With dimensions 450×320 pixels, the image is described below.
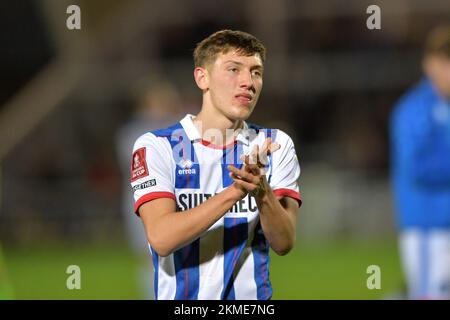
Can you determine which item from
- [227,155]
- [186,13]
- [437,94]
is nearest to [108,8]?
[186,13]

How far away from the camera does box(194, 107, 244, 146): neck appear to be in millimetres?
3922

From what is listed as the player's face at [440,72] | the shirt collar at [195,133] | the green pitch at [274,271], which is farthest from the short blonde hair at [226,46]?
the green pitch at [274,271]

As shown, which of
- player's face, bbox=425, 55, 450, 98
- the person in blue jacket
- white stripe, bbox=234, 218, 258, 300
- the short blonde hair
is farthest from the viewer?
the person in blue jacket

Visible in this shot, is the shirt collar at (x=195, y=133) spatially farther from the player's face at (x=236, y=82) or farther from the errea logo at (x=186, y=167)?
the player's face at (x=236, y=82)

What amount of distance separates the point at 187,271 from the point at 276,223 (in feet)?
1.62

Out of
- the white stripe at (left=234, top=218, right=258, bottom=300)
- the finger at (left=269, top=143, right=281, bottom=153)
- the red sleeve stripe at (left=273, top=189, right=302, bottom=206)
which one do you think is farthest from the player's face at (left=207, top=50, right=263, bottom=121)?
the white stripe at (left=234, top=218, right=258, bottom=300)

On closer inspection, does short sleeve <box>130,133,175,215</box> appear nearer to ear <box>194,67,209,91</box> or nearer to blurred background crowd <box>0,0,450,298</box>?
ear <box>194,67,209,91</box>

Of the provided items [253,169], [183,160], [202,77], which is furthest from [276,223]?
[202,77]

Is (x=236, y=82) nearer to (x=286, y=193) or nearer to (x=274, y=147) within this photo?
(x=274, y=147)

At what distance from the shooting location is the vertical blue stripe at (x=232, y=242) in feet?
13.0

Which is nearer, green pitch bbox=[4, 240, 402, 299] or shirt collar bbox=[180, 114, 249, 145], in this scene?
shirt collar bbox=[180, 114, 249, 145]

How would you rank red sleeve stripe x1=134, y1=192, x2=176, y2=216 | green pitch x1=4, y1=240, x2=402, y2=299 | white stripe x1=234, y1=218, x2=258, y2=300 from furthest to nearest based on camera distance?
green pitch x1=4, y1=240, x2=402, y2=299 → white stripe x1=234, y1=218, x2=258, y2=300 → red sleeve stripe x1=134, y1=192, x2=176, y2=216

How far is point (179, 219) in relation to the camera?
3.71 metres

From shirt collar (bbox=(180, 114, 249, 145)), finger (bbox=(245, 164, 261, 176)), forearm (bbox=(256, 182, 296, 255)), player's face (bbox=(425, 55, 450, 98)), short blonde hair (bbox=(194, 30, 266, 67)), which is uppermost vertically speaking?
player's face (bbox=(425, 55, 450, 98))
